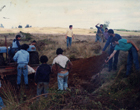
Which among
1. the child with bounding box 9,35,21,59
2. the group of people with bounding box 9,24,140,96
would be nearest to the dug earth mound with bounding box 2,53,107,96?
the group of people with bounding box 9,24,140,96

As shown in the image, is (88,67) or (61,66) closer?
(61,66)

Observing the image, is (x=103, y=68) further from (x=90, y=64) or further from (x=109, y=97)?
(x=109, y=97)

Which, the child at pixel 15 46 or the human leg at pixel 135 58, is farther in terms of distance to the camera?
→ the child at pixel 15 46

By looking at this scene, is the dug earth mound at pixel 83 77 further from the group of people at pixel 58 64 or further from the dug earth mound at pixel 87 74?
the group of people at pixel 58 64

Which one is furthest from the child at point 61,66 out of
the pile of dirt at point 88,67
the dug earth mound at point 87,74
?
the pile of dirt at point 88,67

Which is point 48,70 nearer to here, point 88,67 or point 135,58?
point 135,58

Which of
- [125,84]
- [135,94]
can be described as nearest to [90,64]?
[125,84]

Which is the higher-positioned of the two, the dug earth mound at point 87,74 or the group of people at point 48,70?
the group of people at point 48,70

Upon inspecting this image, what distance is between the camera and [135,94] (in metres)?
4.30

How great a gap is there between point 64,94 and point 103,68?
362cm

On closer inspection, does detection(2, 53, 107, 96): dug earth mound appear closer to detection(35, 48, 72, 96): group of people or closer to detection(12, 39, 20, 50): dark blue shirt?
detection(35, 48, 72, 96): group of people

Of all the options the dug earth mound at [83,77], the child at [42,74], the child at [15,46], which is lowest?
the dug earth mound at [83,77]

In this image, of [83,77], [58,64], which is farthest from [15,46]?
[83,77]

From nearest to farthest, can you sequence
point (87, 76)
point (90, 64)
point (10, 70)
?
point (10, 70) < point (87, 76) < point (90, 64)
